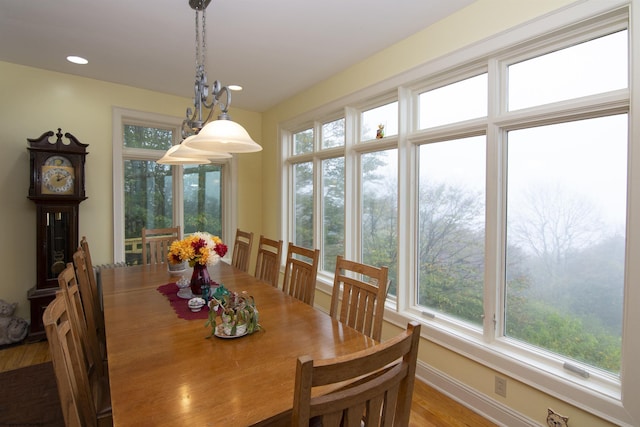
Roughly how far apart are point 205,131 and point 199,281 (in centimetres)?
107

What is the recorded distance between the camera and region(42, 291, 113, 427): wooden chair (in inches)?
36.6

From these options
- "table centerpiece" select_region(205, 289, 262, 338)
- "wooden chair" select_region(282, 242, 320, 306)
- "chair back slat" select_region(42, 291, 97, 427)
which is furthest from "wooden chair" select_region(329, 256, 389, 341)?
"chair back slat" select_region(42, 291, 97, 427)

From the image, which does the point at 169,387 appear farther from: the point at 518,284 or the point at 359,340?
the point at 518,284

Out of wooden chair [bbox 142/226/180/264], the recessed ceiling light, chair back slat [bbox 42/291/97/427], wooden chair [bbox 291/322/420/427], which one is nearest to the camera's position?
wooden chair [bbox 291/322/420/427]

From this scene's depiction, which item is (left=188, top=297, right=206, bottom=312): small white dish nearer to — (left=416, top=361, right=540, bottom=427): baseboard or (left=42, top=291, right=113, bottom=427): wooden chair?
(left=42, top=291, right=113, bottom=427): wooden chair

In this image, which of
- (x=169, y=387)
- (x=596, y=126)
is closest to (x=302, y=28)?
(x=596, y=126)

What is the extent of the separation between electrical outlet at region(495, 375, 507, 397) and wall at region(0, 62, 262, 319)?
4.12 m

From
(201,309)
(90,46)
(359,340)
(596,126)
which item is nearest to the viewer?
(359,340)

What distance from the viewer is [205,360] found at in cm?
132

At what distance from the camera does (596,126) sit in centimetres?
179

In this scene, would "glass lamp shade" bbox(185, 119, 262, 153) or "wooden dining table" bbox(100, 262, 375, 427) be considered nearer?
"wooden dining table" bbox(100, 262, 375, 427)

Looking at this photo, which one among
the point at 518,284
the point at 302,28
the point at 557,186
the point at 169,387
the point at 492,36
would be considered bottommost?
the point at 169,387

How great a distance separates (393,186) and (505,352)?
61.9 inches

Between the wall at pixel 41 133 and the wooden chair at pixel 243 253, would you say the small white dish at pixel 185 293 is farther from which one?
the wall at pixel 41 133
